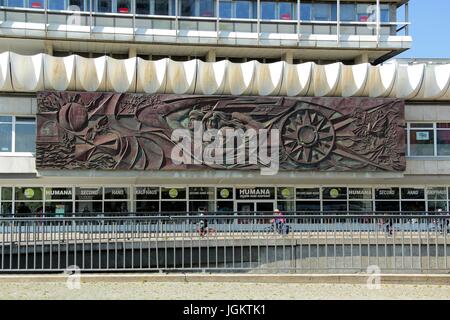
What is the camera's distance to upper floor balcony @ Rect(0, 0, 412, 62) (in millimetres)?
41188

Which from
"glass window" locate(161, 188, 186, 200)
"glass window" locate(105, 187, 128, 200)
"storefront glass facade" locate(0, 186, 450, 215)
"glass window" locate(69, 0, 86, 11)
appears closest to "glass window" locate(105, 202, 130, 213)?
"storefront glass facade" locate(0, 186, 450, 215)

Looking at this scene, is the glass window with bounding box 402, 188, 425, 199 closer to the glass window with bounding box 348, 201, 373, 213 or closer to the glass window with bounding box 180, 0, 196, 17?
the glass window with bounding box 348, 201, 373, 213

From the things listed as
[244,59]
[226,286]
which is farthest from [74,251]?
[244,59]

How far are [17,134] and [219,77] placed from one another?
39.1 feet

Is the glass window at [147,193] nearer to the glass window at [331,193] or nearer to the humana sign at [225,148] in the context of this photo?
the humana sign at [225,148]

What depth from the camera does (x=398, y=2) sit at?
46344mm

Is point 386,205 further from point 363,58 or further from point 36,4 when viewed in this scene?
point 36,4

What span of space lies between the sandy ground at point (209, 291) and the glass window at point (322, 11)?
111ft

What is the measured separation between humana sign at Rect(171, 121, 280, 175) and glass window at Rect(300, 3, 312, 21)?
11423 millimetres

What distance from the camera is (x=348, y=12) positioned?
45562mm

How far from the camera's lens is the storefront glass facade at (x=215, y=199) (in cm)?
3781

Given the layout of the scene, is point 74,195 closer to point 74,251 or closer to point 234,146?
point 234,146

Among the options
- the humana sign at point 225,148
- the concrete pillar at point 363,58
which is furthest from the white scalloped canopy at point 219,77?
the concrete pillar at point 363,58
